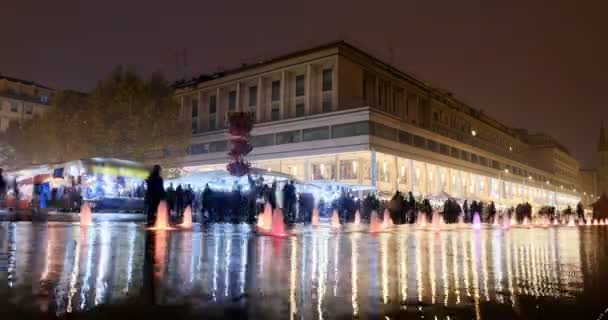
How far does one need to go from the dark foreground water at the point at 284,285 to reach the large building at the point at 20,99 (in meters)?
83.1

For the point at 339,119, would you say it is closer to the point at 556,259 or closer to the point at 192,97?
the point at 192,97

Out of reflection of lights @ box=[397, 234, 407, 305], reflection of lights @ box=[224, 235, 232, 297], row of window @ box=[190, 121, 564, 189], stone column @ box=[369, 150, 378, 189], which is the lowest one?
reflection of lights @ box=[397, 234, 407, 305]

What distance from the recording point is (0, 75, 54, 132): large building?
8231 centimetres

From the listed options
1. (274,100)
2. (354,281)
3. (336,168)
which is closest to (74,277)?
(354,281)

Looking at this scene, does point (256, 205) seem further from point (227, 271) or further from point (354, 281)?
point (354, 281)

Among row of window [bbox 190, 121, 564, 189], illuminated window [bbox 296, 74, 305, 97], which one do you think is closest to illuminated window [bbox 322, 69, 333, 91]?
illuminated window [bbox 296, 74, 305, 97]

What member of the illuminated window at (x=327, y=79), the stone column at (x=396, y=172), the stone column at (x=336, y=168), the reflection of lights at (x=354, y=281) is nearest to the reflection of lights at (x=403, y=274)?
the reflection of lights at (x=354, y=281)

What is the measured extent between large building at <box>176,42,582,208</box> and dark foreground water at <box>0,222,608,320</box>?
140 ft

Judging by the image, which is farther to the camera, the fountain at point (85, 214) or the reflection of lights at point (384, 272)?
the fountain at point (85, 214)

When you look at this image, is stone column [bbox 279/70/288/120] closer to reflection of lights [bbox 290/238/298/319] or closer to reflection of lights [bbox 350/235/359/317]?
reflection of lights [bbox 350/235/359/317]

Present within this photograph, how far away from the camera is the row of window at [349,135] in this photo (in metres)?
59.2

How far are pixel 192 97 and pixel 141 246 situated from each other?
8111cm

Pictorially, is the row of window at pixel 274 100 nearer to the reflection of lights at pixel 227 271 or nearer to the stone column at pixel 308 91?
the stone column at pixel 308 91

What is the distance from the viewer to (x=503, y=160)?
9781cm
